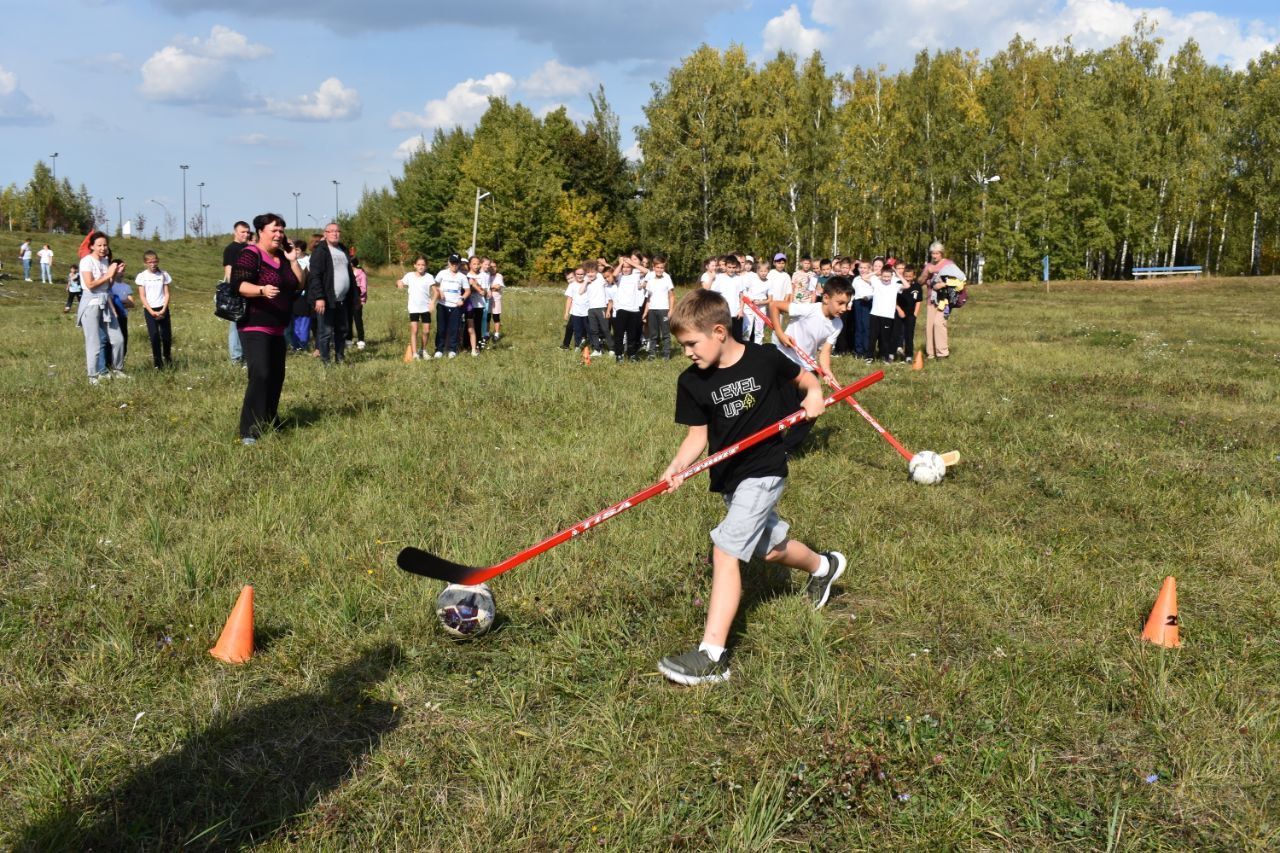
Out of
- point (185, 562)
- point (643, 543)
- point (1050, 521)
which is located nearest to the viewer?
point (185, 562)

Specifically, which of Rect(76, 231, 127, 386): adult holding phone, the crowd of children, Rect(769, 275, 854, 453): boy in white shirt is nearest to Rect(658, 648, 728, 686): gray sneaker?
Rect(769, 275, 854, 453): boy in white shirt

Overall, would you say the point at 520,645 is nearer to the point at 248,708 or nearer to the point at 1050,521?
the point at 248,708

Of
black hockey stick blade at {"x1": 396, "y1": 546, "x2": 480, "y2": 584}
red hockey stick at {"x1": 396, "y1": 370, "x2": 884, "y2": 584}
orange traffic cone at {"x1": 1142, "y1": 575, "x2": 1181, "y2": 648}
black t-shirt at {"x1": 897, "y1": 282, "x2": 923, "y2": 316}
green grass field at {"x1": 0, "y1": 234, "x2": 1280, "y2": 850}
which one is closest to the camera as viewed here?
green grass field at {"x1": 0, "y1": 234, "x2": 1280, "y2": 850}

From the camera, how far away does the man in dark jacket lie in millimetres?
13359

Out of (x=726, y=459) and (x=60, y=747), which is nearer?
(x=60, y=747)

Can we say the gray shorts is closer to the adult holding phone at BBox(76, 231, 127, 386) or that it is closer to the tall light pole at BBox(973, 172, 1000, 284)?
the adult holding phone at BBox(76, 231, 127, 386)

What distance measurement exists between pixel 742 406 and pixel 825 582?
120 cm

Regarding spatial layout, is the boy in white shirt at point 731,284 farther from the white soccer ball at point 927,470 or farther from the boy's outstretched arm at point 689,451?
the boy's outstretched arm at point 689,451

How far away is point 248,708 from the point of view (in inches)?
151

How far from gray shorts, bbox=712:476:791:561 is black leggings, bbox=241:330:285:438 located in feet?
18.3

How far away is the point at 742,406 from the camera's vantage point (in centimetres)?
453

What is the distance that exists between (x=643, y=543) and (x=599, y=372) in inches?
320

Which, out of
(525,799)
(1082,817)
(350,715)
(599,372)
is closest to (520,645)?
(350,715)

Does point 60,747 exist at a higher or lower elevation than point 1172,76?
lower
